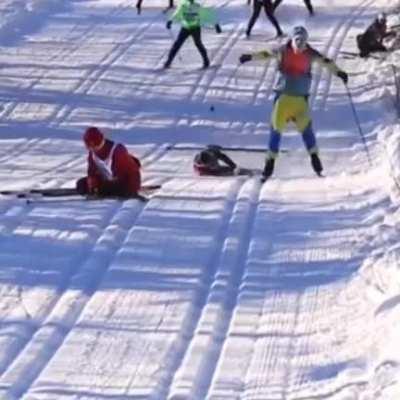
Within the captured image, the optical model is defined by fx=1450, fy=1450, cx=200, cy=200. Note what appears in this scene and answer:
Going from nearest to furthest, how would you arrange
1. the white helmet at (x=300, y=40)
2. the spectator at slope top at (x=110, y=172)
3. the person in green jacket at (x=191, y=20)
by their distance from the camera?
the spectator at slope top at (x=110, y=172), the white helmet at (x=300, y=40), the person in green jacket at (x=191, y=20)

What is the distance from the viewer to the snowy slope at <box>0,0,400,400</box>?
→ 9.42 metres

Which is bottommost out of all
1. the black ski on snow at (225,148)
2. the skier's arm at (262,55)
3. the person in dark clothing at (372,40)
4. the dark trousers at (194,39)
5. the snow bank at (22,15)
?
the snow bank at (22,15)

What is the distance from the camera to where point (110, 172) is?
47.8ft

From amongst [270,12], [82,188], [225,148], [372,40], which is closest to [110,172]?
[82,188]

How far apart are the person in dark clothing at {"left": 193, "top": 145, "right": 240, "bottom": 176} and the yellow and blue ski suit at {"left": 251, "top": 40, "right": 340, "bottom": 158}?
1.80ft

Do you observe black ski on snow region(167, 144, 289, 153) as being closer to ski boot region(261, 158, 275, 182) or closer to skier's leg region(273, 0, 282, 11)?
ski boot region(261, 158, 275, 182)

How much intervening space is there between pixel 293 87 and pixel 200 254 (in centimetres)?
405

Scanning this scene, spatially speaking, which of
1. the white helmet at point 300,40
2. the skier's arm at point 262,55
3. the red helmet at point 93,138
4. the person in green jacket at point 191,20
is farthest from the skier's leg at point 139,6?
the red helmet at point 93,138

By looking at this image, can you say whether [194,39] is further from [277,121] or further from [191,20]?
[277,121]

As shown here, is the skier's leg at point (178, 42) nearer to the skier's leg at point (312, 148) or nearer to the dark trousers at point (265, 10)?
the dark trousers at point (265, 10)

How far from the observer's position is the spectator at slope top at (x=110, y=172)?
47.3 feet

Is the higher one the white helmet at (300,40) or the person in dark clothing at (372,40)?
the white helmet at (300,40)

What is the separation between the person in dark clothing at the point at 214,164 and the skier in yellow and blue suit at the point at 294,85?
460 mm

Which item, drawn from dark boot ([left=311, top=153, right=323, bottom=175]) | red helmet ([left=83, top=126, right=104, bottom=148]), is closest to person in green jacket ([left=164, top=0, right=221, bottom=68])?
dark boot ([left=311, top=153, right=323, bottom=175])
